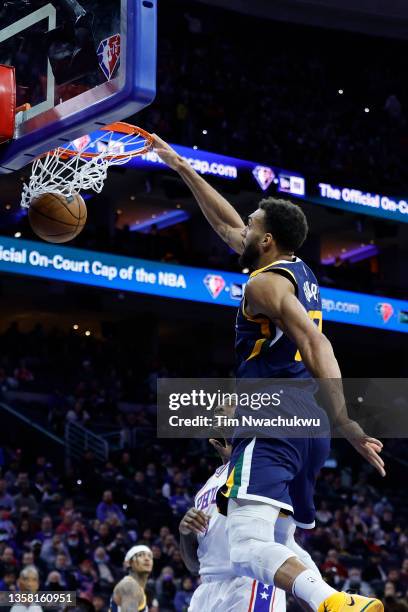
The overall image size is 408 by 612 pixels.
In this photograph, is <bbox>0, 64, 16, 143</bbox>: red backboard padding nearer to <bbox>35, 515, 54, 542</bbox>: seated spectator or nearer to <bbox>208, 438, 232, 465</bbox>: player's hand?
<bbox>208, 438, 232, 465</bbox>: player's hand

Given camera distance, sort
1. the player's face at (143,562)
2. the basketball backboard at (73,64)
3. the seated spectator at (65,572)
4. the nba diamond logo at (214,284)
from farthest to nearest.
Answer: the nba diamond logo at (214,284) < the seated spectator at (65,572) < the player's face at (143,562) < the basketball backboard at (73,64)

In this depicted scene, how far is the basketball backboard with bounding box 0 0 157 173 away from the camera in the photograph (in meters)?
5.42

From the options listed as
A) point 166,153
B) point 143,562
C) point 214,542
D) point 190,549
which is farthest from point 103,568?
point 166,153

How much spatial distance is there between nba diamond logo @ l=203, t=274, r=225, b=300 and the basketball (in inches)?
562

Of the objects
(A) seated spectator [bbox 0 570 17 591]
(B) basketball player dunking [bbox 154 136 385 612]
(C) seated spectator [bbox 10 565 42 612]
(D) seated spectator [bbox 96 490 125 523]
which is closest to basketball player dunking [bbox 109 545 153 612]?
(C) seated spectator [bbox 10 565 42 612]

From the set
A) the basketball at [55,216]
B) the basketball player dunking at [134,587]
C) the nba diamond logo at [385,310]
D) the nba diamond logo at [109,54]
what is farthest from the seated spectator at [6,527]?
the nba diamond logo at [385,310]

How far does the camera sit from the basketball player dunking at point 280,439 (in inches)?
172

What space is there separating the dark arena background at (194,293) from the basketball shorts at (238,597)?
3.33 metres

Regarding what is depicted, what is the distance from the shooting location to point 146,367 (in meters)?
23.8

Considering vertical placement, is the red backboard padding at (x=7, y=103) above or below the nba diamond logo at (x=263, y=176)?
below

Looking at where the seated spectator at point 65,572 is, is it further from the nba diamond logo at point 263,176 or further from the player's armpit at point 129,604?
the nba diamond logo at point 263,176

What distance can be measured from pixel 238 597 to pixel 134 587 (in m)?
1.77

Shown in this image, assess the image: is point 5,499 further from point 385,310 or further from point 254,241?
point 385,310

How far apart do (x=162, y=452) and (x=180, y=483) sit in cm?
170
